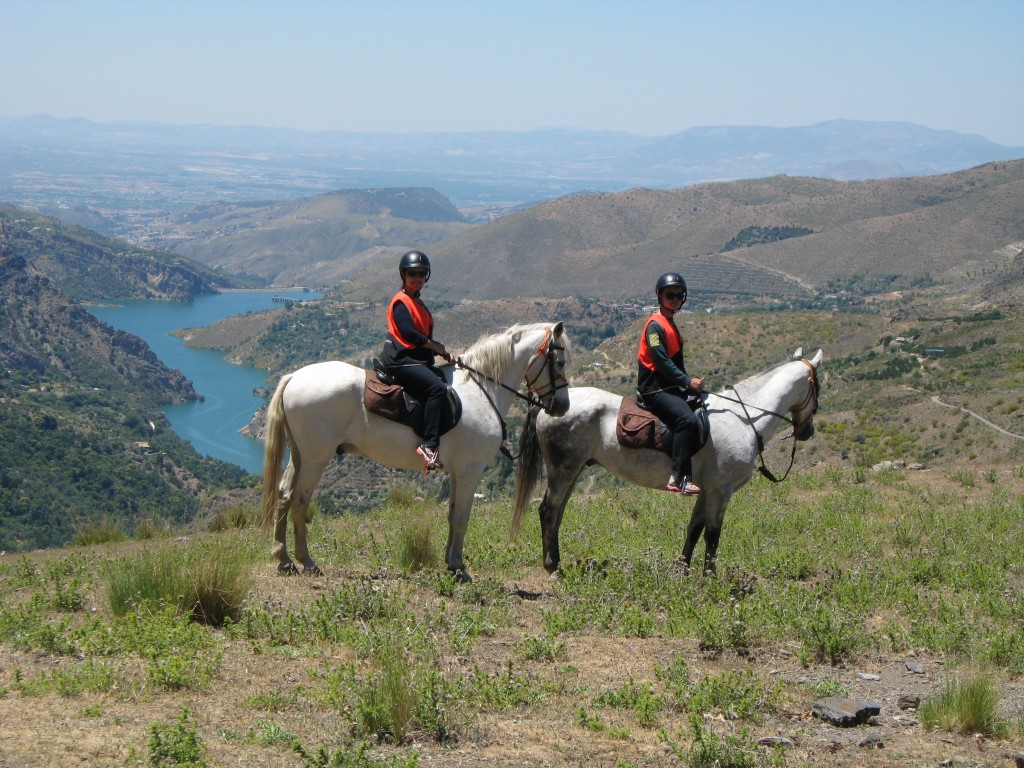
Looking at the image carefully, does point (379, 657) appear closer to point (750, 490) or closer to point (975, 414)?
point (750, 490)

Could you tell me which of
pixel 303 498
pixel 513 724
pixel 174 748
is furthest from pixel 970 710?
pixel 303 498

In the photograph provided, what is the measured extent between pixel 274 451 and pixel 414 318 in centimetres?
185

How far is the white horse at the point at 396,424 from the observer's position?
8812 mm

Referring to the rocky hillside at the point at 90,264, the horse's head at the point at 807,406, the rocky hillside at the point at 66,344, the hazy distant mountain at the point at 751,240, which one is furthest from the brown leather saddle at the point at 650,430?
the rocky hillside at the point at 90,264

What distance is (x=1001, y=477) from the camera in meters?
15.2

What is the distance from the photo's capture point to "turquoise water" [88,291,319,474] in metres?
94.4

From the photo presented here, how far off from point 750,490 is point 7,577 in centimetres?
1024

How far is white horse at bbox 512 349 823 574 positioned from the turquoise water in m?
72.8

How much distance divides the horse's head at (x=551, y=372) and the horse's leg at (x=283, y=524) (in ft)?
8.34

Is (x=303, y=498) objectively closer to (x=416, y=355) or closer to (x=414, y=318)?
(x=416, y=355)

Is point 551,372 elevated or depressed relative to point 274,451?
elevated

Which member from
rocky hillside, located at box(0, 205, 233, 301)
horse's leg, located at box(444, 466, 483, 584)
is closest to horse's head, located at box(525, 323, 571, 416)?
horse's leg, located at box(444, 466, 483, 584)

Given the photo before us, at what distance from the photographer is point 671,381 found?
29.8 ft

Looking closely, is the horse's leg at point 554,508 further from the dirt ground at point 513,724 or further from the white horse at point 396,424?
the dirt ground at point 513,724
